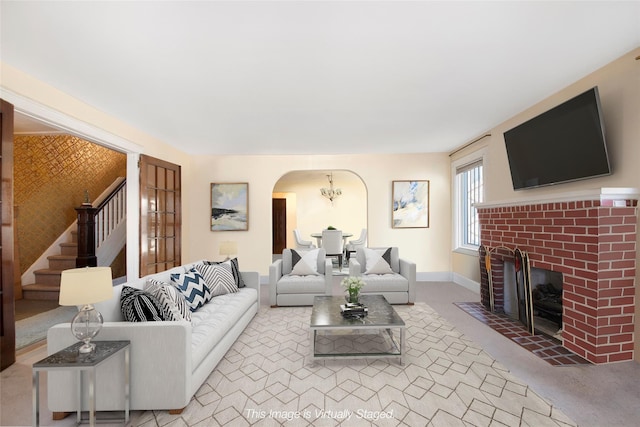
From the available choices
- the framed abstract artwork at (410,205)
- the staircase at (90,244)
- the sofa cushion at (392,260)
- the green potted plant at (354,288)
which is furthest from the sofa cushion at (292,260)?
the staircase at (90,244)

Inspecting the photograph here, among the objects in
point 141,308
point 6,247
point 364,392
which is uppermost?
point 6,247

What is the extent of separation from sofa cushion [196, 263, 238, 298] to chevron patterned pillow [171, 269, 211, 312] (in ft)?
0.55

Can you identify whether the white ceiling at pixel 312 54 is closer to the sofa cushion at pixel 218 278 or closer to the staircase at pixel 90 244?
the sofa cushion at pixel 218 278

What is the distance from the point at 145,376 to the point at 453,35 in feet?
10.4

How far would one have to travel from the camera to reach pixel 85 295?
5.67 feet

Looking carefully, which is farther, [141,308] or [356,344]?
[356,344]

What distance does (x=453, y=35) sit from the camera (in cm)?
212

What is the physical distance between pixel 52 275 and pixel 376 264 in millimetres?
5236

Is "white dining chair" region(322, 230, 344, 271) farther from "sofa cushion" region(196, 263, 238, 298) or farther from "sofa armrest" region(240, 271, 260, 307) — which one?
"sofa cushion" region(196, 263, 238, 298)

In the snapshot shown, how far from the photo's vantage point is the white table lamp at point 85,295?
5.60 feet

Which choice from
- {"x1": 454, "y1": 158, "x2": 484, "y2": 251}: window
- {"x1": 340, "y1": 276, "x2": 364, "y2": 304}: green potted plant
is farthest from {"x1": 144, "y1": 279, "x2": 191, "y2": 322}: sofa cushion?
{"x1": 454, "y1": 158, "x2": 484, "y2": 251}: window

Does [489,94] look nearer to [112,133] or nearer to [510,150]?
[510,150]

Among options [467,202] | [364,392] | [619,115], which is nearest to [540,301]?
[619,115]

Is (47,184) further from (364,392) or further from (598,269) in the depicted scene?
(598,269)
